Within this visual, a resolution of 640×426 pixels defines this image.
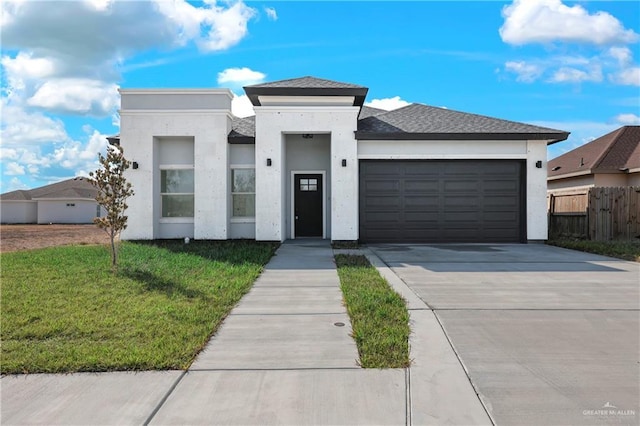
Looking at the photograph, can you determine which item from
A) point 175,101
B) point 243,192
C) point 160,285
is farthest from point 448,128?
point 160,285

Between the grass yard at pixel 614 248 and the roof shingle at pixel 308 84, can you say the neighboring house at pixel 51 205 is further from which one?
the grass yard at pixel 614 248

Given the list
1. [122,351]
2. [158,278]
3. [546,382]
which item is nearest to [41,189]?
[158,278]

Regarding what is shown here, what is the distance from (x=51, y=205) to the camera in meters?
40.6

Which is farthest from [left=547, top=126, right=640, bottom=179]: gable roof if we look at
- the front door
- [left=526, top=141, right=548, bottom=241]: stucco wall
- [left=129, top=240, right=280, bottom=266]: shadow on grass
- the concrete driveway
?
[left=129, top=240, right=280, bottom=266]: shadow on grass

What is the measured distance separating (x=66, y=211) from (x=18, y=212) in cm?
577

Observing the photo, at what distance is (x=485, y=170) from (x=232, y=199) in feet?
27.7

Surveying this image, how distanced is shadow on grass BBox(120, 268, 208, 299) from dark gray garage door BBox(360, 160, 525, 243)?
7523mm

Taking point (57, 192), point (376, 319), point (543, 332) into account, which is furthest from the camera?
point (57, 192)

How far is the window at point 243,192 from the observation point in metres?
14.7

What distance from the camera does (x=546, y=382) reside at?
3.63m

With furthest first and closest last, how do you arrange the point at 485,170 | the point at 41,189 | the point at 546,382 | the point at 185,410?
the point at 41,189, the point at 485,170, the point at 546,382, the point at 185,410

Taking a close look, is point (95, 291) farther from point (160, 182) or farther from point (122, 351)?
point (160, 182)

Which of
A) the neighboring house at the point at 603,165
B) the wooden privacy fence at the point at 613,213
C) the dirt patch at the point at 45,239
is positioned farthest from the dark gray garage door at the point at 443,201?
the dirt patch at the point at 45,239

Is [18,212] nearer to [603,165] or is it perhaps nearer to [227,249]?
[227,249]
